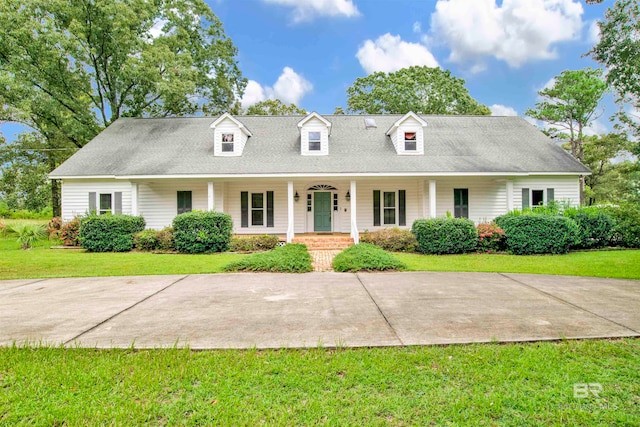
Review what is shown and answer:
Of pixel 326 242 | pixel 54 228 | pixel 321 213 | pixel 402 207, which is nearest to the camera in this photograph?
pixel 326 242

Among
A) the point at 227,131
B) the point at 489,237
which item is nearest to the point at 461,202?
the point at 489,237

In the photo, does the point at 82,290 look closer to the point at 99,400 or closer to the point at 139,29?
the point at 99,400

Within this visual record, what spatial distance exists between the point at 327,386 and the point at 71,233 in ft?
50.0

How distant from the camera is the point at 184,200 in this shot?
15.7 metres

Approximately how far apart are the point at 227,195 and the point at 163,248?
13.7 feet

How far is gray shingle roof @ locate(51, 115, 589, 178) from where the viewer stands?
46.2 feet

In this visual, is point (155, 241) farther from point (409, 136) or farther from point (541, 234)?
point (541, 234)

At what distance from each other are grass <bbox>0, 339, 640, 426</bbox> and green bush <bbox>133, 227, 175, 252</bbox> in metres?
9.44

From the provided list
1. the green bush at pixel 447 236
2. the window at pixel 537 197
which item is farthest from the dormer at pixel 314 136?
the window at pixel 537 197

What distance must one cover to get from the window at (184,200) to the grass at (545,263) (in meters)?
10.1

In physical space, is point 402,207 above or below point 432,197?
below

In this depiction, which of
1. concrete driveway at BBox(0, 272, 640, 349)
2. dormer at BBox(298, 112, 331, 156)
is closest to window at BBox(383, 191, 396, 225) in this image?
dormer at BBox(298, 112, 331, 156)

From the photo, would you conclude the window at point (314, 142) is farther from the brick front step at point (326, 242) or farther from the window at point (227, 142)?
the brick front step at point (326, 242)
